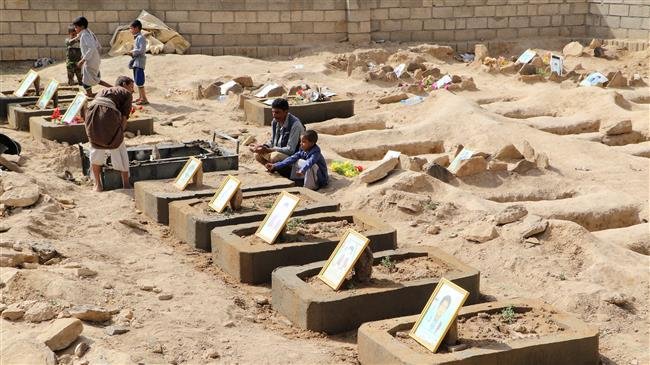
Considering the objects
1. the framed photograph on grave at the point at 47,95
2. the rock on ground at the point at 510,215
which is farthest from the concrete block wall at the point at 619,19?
the rock on ground at the point at 510,215

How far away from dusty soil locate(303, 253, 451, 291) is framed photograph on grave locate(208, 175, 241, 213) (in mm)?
1621

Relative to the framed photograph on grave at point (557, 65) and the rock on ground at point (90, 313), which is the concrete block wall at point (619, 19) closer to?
the framed photograph on grave at point (557, 65)

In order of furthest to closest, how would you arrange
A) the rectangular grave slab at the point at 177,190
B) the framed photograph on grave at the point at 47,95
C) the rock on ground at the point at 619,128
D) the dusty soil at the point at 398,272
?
the rock on ground at the point at 619,128
the framed photograph on grave at the point at 47,95
the rectangular grave slab at the point at 177,190
the dusty soil at the point at 398,272

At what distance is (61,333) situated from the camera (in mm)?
5469

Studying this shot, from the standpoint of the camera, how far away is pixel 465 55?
745 inches

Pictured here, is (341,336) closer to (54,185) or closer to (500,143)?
(54,185)

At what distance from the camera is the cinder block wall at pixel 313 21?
17.1 m

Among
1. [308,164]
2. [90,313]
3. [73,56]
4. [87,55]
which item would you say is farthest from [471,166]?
[73,56]

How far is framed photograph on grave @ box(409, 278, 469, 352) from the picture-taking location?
553cm

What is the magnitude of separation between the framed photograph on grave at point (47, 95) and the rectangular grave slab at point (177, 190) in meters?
3.30

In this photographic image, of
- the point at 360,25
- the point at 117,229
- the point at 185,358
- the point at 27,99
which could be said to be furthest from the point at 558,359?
the point at 360,25

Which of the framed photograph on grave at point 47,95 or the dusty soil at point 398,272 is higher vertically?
the framed photograph on grave at point 47,95

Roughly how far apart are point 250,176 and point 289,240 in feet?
7.20

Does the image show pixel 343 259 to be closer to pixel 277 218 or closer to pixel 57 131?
pixel 277 218
